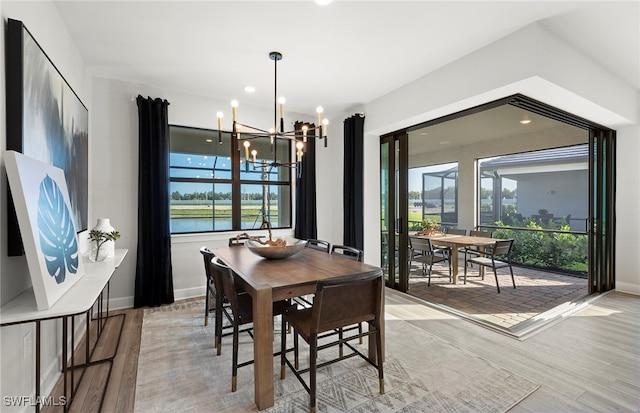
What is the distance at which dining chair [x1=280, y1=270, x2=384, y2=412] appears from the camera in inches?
68.6

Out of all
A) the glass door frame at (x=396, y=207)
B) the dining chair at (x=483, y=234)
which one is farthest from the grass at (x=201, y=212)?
the dining chair at (x=483, y=234)

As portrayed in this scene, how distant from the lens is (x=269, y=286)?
1.83 m

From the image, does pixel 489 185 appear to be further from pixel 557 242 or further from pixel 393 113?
pixel 393 113

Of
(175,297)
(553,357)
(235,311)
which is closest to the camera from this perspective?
(235,311)

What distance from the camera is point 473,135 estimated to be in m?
6.17

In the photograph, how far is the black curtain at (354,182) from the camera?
4.56 m

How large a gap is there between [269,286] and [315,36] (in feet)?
7.48

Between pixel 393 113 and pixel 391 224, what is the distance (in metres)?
1.65

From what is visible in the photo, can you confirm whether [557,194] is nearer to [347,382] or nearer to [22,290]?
[347,382]

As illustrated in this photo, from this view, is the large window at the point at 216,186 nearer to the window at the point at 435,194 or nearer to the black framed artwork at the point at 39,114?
the black framed artwork at the point at 39,114

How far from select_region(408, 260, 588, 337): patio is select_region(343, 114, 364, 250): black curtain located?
1209 mm

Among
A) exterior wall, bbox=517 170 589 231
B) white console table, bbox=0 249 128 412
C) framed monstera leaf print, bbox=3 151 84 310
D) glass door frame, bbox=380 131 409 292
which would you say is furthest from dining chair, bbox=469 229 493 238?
framed monstera leaf print, bbox=3 151 84 310

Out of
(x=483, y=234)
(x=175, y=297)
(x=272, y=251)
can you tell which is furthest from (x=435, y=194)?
(x=175, y=297)

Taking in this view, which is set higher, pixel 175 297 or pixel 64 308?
pixel 64 308
